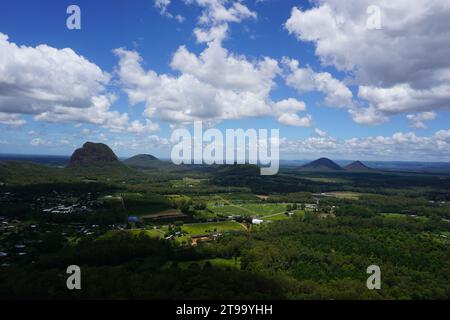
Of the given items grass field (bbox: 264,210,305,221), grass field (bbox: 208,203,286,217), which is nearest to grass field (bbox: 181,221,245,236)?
grass field (bbox: 264,210,305,221)

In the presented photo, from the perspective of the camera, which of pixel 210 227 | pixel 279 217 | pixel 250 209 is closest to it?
pixel 210 227

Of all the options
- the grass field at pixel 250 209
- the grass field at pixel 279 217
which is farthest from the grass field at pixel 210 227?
the grass field at pixel 250 209

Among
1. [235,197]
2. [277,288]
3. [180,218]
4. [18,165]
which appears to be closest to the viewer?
[277,288]

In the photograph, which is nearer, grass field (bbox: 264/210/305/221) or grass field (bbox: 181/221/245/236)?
grass field (bbox: 181/221/245/236)

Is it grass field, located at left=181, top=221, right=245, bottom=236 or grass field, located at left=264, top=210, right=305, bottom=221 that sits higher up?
grass field, located at left=181, top=221, right=245, bottom=236

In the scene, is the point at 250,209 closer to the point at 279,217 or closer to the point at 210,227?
the point at 279,217

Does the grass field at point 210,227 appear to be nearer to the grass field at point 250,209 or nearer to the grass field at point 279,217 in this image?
the grass field at point 279,217

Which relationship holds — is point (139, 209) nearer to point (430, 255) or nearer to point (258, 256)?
point (258, 256)

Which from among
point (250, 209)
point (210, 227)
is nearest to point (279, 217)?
point (250, 209)

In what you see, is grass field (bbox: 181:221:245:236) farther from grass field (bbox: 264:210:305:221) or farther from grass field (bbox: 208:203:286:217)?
grass field (bbox: 208:203:286:217)

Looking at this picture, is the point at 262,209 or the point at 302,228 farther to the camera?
the point at 262,209
